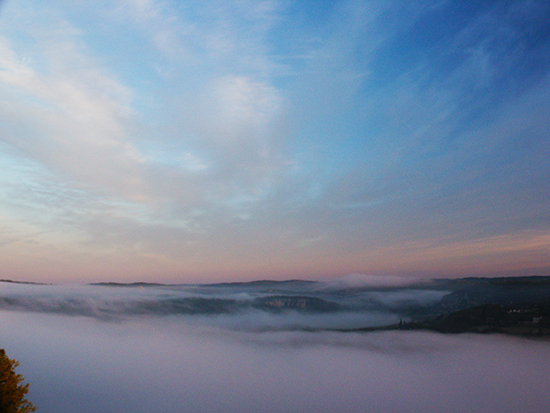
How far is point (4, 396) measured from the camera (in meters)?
33.3

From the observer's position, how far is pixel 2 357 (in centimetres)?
3375

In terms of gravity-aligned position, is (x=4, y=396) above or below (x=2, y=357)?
below

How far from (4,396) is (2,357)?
13.5ft
